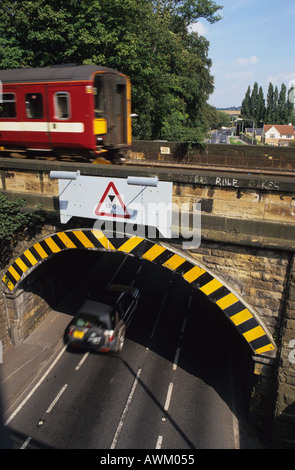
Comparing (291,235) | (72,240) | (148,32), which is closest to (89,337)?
(72,240)

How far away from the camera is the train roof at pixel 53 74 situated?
34.8 ft

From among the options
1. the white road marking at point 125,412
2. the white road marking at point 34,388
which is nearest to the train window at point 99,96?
the white road marking at point 34,388

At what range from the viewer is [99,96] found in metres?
11.4

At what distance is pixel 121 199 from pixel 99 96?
16.3ft

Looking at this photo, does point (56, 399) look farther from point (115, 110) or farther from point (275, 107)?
point (275, 107)

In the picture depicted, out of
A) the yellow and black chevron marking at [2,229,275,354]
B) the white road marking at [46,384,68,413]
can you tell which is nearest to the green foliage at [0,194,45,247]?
the yellow and black chevron marking at [2,229,275,354]

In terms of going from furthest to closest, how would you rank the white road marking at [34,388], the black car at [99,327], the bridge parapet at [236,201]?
the black car at [99,327] < the white road marking at [34,388] < the bridge parapet at [236,201]

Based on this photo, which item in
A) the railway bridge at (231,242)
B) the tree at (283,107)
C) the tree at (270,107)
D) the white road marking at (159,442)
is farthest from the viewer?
the tree at (270,107)

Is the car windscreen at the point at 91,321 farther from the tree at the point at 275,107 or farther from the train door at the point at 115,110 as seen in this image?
the tree at the point at 275,107

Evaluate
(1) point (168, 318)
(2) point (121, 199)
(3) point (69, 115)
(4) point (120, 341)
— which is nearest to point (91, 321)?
(4) point (120, 341)

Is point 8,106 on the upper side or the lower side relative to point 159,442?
upper

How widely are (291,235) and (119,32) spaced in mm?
18433

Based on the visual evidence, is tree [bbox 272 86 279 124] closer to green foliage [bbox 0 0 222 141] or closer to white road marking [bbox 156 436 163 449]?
green foliage [bbox 0 0 222 141]

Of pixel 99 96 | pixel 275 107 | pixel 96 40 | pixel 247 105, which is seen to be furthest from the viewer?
pixel 247 105
